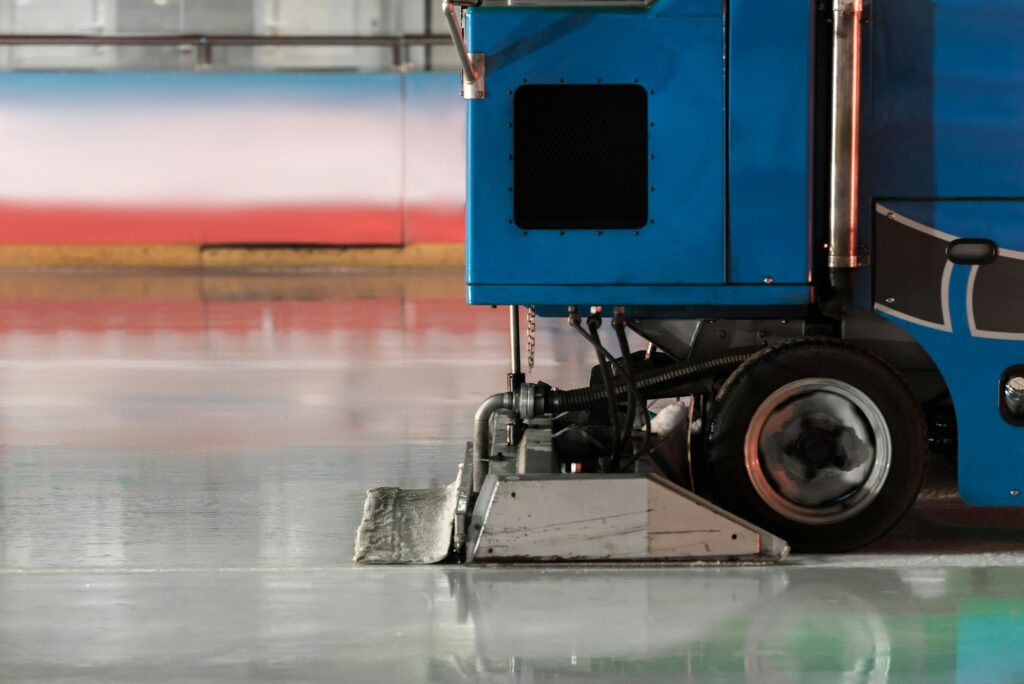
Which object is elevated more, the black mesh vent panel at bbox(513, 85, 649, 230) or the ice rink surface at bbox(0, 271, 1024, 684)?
the black mesh vent panel at bbox(513, 85, 649, 230)

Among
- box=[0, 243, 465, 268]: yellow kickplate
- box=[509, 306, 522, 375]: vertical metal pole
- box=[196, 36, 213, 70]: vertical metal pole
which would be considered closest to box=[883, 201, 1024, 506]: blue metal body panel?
box=[509, 306, 522, 375]: vertical metal pole

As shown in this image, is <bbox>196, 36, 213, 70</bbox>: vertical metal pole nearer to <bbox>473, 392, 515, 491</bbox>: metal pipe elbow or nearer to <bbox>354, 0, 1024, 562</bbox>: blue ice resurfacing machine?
<bbox>473, 392, 515, 491</bbox>: metal pipe elbow

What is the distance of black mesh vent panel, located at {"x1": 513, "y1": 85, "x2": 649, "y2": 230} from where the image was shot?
15.1 feet

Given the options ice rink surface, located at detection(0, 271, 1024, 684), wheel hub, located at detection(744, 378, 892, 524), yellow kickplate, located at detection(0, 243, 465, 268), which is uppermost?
yellow kickplate, located at detection(0, 243, 465, 268)

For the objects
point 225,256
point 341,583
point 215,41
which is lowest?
point 341,583

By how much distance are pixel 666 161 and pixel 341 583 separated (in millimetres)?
1468

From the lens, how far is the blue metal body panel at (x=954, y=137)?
15.2 ft

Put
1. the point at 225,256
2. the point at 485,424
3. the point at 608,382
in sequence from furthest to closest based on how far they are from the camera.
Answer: the point at 225,256 → the point at 485,424 → the point at 608,382

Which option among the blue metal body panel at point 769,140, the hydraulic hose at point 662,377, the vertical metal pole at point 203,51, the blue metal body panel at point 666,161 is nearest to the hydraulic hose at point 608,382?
the hydraulic hose at point 662,377

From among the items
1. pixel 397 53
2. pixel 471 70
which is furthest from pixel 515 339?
pixel 397 53

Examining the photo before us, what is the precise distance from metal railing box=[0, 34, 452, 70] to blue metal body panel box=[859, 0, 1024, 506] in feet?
46.6

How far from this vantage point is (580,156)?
466 centimetres

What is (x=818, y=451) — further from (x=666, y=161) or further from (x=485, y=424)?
(x=485, y=424)

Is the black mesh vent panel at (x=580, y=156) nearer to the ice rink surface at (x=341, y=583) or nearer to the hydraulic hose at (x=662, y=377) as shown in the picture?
the hydraulic hose at (x=662, y=377)
